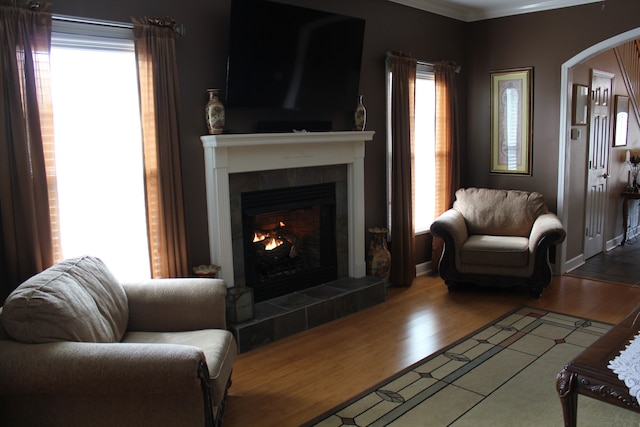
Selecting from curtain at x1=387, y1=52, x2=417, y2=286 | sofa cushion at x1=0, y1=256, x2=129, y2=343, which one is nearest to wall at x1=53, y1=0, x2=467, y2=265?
curtain at x1=387, y1=52, x2=417, y2=286

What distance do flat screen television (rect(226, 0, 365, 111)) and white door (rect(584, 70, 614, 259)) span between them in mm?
2899

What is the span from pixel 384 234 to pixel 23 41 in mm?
3084

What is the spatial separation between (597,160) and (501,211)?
1.65 m

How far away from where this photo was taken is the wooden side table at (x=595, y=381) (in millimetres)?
2111

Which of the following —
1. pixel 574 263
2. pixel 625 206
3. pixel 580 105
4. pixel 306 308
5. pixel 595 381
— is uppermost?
pixel 580 105

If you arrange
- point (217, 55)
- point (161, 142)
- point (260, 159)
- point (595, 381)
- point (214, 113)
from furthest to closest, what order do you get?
point (260, 159) < point (217, 55) < point (214, 113) < point (161, 142) < point (595, 381)

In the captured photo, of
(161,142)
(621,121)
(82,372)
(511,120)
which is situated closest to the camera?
(82,372)

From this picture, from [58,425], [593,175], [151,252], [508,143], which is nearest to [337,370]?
[151,252]

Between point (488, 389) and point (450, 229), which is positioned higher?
point (450, 229)

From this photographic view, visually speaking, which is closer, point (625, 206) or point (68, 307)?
point (68, 307)

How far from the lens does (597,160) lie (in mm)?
5938

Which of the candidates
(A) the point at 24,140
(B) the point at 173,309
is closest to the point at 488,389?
(B) the point at 173,309

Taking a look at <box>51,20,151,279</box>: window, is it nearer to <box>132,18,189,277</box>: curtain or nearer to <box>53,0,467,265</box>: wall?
<box>132,18,189,277</box>: curtain

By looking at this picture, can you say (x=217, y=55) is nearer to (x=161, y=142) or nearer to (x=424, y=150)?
(x=161, y=142)
